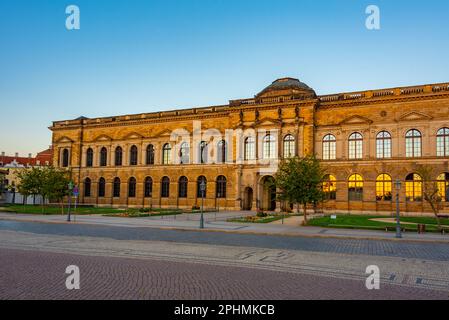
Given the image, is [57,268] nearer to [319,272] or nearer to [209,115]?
[319,272]

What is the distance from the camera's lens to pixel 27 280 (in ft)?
32.2

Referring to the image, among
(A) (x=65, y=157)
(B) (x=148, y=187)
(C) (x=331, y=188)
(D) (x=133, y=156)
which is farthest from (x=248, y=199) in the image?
(A) (x=65, y=157)

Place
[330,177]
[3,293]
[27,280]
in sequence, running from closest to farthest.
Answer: [3,293]
[27,280]
[330,177]

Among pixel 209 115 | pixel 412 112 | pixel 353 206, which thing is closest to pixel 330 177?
pixel 353 206

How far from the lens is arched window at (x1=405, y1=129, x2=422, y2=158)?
4206 centimetres

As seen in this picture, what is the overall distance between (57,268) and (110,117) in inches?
2070

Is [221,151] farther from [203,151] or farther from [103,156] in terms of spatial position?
[103,156]

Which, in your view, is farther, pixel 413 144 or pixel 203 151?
pixel 203 151

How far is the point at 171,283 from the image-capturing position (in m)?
9.77

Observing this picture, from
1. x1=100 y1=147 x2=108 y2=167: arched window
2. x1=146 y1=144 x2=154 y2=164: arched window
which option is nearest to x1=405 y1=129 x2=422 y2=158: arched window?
x1=146 y1=144 x2=154 y2=164: arched window

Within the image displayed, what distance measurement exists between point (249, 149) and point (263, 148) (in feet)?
6.49

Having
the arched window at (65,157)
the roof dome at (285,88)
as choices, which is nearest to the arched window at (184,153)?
the roof dome at (285,88)

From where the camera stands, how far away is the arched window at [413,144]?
42.1m

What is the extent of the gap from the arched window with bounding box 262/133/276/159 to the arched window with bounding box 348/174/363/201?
1000 cm
